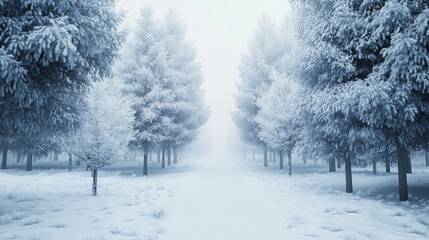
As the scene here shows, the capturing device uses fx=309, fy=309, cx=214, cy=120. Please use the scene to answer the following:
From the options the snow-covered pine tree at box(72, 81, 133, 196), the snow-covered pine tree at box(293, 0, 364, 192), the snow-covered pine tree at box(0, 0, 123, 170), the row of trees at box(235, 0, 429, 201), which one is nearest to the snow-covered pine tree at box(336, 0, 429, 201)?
the row of trees at box(235, 0, 429, 201)

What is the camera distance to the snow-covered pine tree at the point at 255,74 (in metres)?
28.0

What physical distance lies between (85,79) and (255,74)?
68.7ft

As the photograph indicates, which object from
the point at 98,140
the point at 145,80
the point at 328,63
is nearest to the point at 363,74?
the point at 328,63

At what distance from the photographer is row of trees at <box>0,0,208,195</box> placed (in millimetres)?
6457

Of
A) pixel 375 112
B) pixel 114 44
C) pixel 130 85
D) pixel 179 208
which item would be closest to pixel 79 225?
pixel 179 208

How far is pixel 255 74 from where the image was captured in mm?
28359

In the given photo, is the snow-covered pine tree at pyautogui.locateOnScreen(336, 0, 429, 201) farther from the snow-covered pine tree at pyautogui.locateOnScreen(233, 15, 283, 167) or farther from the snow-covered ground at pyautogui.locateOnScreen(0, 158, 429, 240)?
the snow-covered pine tree at pyautogui.locateOnScreen(233, 15, 283, 167)

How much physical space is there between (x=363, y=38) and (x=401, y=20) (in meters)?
1.21

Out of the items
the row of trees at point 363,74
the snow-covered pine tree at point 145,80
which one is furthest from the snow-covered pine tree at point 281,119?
the snow-covered pine tree at point 145,80

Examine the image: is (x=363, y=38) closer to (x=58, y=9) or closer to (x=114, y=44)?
(x=114, y=44)

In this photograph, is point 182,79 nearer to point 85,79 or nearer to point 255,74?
point 255,74

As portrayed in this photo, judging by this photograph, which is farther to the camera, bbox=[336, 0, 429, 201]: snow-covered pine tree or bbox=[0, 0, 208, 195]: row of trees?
bbox=[336, 0, 429, 201]: snow-covered pine tree

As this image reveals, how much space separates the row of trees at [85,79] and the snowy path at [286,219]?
167 inches

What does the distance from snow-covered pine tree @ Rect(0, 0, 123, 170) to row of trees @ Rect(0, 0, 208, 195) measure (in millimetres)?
23
